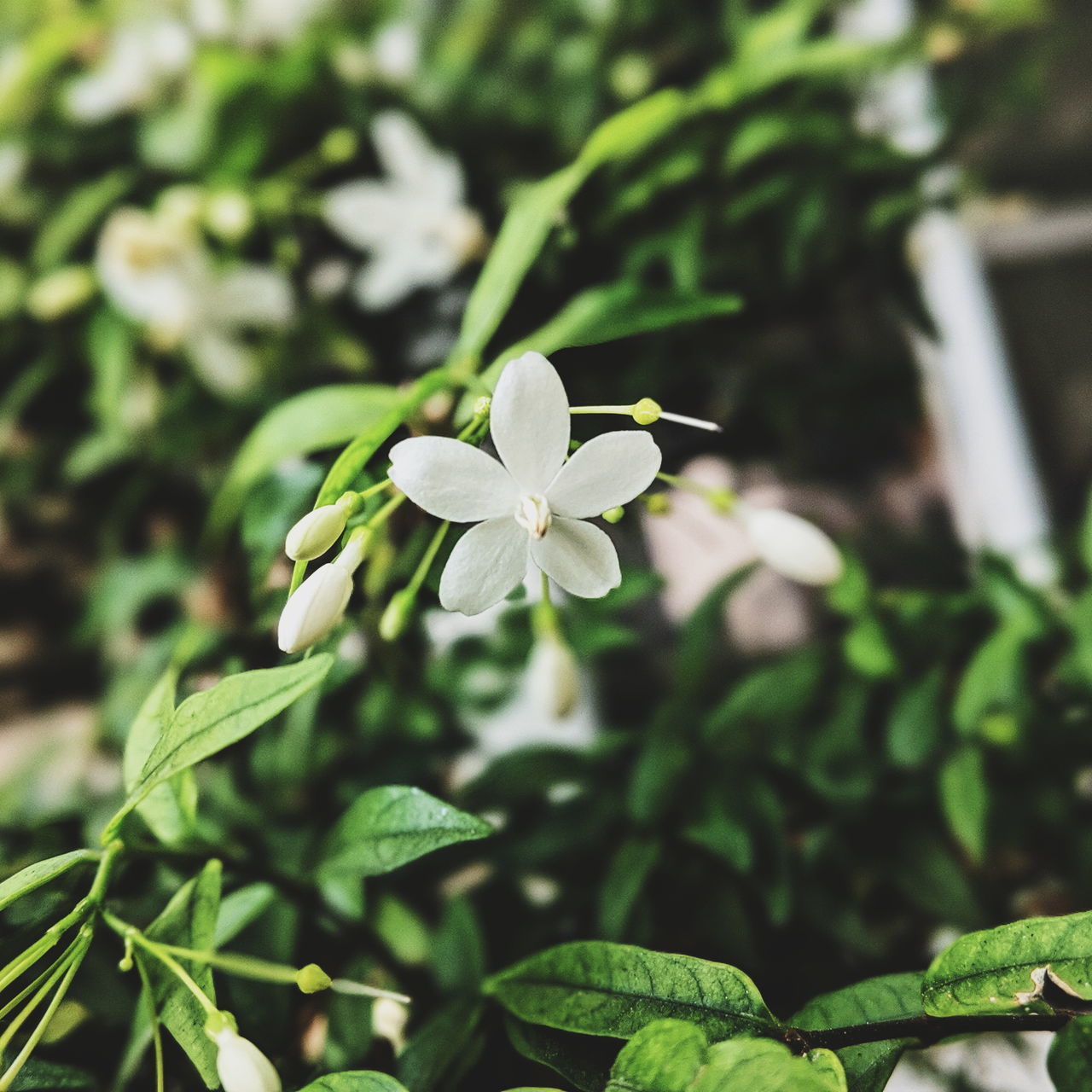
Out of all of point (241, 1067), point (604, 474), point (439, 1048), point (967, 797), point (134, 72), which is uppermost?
point (134, 72)

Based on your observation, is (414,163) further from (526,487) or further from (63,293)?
(526,487)

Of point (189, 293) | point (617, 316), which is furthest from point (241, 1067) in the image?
point (189, 293)

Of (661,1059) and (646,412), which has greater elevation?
(646,412)

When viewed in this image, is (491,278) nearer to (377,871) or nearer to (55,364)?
(377,871)

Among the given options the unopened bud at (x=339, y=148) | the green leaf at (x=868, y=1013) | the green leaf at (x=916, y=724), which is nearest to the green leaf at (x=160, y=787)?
the green leaf at (x=868, y=1013)

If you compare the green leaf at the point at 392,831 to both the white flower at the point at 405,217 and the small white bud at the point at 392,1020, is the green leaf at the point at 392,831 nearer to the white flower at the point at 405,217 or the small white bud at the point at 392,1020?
the small white bud at the point at 392,1020

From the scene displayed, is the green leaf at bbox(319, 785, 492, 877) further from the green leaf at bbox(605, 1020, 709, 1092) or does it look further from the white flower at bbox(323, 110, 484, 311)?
the white flower at bbox(323, 110, 484, 311)

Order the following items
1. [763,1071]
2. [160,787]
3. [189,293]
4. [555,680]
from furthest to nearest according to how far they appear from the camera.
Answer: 1. [189,293]
2. [555,680]
3. [160,787]
4. [763,1071]

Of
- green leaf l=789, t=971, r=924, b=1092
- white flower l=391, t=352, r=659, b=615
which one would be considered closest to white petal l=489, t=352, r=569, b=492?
white flower l=391, t=352, r=659, b=615
